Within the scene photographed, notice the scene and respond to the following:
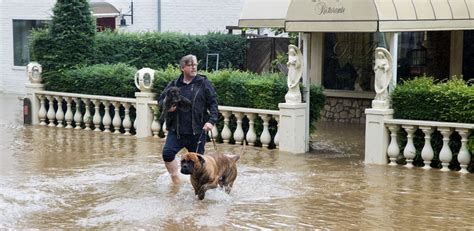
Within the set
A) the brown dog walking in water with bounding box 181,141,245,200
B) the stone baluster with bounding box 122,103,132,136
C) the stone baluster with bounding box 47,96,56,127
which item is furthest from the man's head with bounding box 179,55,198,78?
the stone baluster with bounding box 47,96,56,127

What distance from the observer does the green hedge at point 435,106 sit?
12.5 metres

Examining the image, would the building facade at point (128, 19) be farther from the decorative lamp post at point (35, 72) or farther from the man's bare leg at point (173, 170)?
the man's bare leg at point (173, 170)

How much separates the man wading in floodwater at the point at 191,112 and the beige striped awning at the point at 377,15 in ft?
11.3

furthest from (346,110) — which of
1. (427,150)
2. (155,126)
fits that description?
(427,150)

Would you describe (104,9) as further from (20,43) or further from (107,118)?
(107,118)

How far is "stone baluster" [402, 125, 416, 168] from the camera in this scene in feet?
42.5

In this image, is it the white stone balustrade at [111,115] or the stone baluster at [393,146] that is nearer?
the stone baluster at [393,146]

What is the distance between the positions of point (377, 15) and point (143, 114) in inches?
216

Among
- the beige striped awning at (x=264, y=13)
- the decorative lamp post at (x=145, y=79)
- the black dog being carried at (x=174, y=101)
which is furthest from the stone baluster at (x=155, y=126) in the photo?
the black dog being carried at (x=174, y=101)

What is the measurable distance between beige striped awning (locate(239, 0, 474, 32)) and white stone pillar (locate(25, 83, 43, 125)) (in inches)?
276

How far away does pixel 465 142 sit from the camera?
490 inches

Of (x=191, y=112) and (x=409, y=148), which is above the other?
(x=191, y=112)

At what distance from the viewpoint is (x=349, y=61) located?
19.5 meters

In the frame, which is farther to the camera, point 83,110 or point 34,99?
point 34,99
